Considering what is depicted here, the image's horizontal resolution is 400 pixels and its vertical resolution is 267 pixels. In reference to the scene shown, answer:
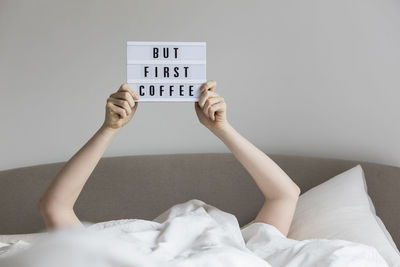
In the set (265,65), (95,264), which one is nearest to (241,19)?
(265,65)

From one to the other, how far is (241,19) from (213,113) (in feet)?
2.82

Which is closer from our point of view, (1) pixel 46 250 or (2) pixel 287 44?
(1) pixel 46 250

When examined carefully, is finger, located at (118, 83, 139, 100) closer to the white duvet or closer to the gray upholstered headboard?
the white duvet

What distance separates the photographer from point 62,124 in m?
2.22

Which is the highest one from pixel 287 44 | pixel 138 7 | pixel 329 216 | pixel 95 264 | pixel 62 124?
pixel 138 7

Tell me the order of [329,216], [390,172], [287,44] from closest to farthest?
[329,216] < [390,172] < [287,44]

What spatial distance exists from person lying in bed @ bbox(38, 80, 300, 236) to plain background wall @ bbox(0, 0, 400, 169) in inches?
26.8

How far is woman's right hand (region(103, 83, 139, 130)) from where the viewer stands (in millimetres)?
1401

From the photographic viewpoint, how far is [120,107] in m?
1.41

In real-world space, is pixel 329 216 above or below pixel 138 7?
below

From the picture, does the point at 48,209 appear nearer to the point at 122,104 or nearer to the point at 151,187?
the point at 122,104

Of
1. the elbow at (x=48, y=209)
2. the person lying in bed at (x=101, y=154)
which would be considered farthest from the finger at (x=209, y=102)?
the elbow at (x=48, y=209)

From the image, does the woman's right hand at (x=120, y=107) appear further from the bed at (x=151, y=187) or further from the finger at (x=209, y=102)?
the bed at (x=151, y=187)

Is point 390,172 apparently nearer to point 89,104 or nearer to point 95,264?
point 89,104
